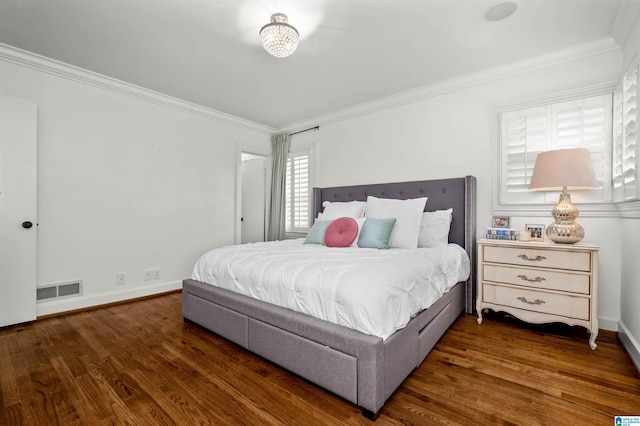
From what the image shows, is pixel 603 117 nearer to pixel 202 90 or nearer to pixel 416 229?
pixel 416 229

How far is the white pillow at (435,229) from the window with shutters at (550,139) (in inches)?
22.4

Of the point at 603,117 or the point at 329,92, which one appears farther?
the point at 329,92

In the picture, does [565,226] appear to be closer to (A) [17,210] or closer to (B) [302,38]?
(B) [302,38]

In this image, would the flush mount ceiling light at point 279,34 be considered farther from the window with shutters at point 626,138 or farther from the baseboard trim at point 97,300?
the baseboard trim at point 97,300

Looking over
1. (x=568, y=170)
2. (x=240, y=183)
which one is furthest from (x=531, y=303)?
(x=240, y=183)

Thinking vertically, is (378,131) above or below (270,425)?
above

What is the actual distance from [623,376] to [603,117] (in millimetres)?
2030

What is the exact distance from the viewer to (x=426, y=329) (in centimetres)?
193

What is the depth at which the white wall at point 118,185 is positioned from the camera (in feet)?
9.38

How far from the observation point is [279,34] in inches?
83.7

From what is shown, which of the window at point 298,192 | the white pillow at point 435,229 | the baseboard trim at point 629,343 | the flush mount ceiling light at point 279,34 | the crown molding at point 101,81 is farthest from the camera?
the window at point 298,192

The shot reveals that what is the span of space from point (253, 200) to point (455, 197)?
11.5ft

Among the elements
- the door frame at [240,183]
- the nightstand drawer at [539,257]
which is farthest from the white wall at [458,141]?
the door frame at [240,183]

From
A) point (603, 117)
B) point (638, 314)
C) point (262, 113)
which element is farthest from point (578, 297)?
point (262, 113)
